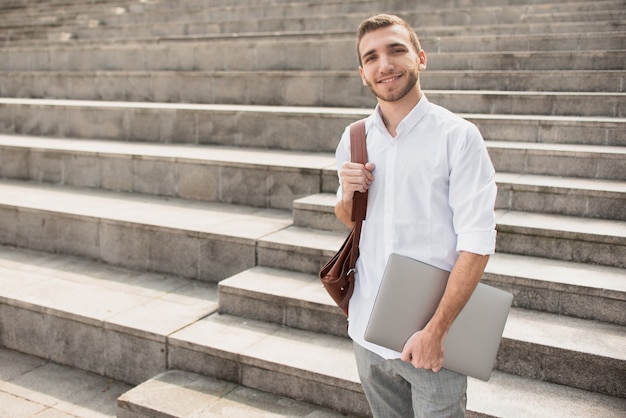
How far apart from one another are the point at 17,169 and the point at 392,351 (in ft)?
19.2

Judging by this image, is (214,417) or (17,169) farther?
(17,169)

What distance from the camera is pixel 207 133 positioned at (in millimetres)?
6418

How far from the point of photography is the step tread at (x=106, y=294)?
13.1 ft

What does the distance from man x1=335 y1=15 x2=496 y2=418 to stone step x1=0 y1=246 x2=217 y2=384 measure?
2135mm

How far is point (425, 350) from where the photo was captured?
5.86ft

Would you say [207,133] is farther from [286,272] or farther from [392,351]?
[392,351]

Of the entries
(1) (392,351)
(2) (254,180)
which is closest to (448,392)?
(1) (392,351)

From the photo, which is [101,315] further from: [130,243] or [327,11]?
[327,11]

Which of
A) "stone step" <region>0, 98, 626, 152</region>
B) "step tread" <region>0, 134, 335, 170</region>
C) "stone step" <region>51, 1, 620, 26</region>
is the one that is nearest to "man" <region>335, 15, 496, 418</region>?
"step tread" <region>0, 134, 335, 170</region>

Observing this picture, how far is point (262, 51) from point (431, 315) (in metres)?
6.22

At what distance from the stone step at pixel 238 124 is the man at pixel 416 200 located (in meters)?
3.36

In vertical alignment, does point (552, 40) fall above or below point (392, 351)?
above

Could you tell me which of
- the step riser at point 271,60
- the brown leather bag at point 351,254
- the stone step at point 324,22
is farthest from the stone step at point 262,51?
the brown leather bag at point 351,254

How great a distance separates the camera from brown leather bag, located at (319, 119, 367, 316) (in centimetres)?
199
